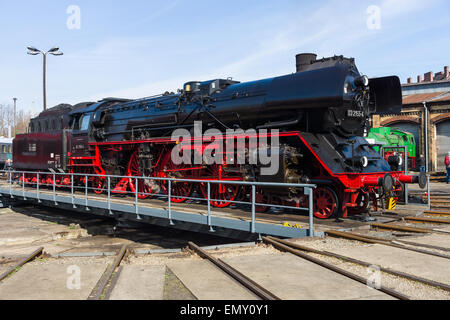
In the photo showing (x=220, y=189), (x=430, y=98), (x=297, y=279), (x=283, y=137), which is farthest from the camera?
(x=430, y=98)

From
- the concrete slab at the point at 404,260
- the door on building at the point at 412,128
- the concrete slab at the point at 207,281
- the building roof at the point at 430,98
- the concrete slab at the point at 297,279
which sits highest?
the building roof at the point at 430,98

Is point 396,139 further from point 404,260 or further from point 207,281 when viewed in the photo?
point 207,281

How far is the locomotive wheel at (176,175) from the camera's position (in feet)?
39.8

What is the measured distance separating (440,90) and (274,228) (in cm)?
3245

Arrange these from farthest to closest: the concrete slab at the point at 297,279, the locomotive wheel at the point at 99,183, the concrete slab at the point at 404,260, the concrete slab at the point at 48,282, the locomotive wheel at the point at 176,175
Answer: the locomotive wheel at the point at 99,183 → the locomotive wheel at the point at 176,175 → the concrete slab at the point at 404,260 → the concrete slab at the point at 48,282 → the concrete slab at the point at 297,279

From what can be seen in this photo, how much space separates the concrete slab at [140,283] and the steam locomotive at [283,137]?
12.9ft

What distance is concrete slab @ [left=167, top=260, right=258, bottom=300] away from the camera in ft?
14.4

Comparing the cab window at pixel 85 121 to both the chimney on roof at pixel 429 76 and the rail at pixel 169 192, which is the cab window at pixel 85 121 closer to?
the rail at pixel 169 192

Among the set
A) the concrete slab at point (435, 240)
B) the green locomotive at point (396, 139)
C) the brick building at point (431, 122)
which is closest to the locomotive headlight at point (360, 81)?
the concrete slab at point (435, 240)

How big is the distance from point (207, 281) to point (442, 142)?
28.8 meters

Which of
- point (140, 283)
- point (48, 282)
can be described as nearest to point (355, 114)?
point (140, 283)

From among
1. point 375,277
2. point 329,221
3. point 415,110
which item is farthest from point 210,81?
point 415,110

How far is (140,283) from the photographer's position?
16.1ft
